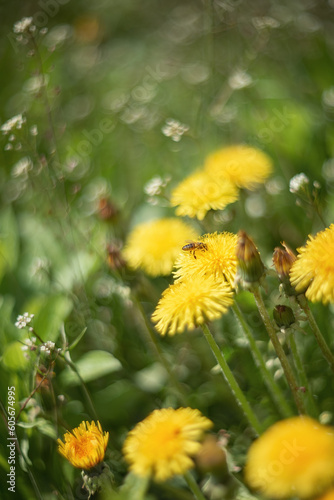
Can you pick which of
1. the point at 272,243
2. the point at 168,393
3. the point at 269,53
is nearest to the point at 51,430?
the point at 168,393

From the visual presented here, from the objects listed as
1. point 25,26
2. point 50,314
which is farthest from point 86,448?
point 25,26

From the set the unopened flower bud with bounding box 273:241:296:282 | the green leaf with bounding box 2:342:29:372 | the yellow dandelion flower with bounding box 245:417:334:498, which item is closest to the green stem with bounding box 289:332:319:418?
the unopened flower bud with bounding box 273:241:296:282

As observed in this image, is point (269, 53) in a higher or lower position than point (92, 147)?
lower

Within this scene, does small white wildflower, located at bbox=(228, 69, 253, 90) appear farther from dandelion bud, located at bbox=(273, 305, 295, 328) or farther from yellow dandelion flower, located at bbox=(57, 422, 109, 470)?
yellow dandelion flower, located at bbox=(57, 422, 109, 470)

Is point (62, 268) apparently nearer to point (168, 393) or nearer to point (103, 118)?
point (168, 393)

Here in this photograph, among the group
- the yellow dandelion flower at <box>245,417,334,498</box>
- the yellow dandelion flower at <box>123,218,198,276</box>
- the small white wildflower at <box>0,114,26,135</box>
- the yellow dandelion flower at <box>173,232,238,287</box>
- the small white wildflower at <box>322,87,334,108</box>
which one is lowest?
the small white wildflower at <box>322,87,334,108</box>

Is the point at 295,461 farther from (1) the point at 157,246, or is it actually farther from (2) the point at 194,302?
(1) the point at 157,246
